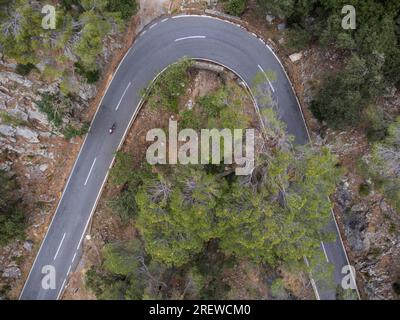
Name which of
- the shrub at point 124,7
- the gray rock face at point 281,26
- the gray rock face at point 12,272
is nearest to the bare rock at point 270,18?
the gray rock face at point 281,26

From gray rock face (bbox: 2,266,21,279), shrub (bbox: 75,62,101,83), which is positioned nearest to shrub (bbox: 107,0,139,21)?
shrub (bbox: 75,62,101,83)

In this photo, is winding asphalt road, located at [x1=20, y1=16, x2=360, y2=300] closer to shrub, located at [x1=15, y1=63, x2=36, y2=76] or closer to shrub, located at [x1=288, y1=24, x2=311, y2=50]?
shrub, located at [x1=288, y1=24, x2=311, y2=50]

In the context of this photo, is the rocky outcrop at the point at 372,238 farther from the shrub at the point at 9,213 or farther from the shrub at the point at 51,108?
the shrub at the point at 9,213

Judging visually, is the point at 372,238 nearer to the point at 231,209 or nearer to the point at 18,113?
the point at 231,209
